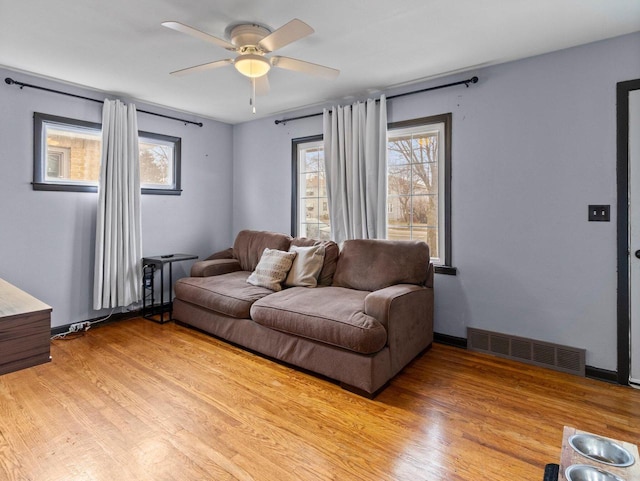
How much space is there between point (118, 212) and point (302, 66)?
2.52 meters

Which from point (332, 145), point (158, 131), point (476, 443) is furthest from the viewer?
point (158, 131)

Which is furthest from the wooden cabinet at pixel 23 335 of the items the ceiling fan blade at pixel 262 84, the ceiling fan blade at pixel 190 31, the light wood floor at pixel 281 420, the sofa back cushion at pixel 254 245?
the sofa back cushion at pixel 254 245

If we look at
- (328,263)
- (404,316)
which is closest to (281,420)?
(404,316)

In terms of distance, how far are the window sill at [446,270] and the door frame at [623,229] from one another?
1.15 metres

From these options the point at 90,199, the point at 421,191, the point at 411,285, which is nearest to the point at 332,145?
the point at 421,191

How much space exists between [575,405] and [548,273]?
0.97 m

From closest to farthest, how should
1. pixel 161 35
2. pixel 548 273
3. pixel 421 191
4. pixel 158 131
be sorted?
pixel 161 35, pixel 548 273, pixel 421 191, pixel 158 131

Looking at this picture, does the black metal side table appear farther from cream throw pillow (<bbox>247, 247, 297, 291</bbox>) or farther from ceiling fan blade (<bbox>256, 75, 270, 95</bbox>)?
ceiling fan blade (<bbox>256, 75, 270, 95</bbox>)

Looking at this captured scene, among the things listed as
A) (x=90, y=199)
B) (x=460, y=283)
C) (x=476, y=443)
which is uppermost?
(x=90, y=199)

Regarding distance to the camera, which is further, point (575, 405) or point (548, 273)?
point (548, 273)

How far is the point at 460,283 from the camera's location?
3229 millimetres

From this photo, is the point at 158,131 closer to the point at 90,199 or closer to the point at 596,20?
the point at 90,199

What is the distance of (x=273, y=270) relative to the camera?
11.5 feet

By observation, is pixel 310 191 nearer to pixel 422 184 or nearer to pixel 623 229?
pixel 422 184
